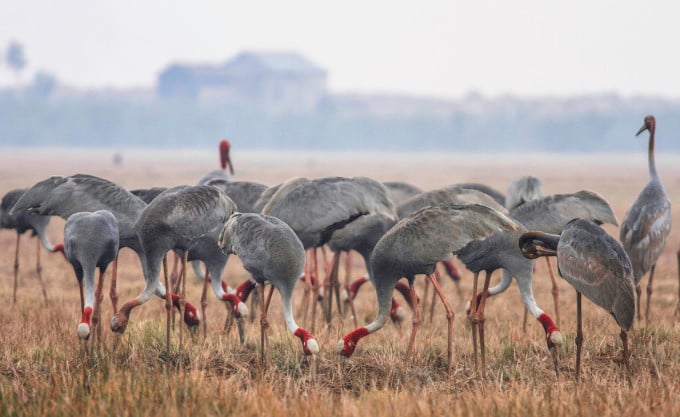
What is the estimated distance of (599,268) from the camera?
20.3 ft

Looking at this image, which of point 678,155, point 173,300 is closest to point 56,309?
point 173,300

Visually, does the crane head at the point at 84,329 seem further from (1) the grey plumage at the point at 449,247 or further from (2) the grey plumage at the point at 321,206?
(2) the grey plumage at the point at 321,206

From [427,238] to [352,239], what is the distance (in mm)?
2395

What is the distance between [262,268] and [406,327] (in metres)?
2.94

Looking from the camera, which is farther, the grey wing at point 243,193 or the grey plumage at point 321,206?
the grey wing at point 243,193

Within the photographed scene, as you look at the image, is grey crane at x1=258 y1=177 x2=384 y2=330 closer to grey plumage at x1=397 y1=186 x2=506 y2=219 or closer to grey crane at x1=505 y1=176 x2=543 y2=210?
grey plumage at x1=397 y1=186 x2=506 y2=219

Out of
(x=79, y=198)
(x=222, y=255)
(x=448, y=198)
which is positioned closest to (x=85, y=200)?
(x=79, y=198)

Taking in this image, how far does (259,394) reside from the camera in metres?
5.84

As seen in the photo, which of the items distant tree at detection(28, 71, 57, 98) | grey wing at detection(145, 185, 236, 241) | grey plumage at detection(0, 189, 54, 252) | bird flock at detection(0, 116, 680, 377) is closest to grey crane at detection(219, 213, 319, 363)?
bird flock at detection(0, 116, 680, 377)

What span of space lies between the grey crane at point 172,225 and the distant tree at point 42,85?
7361 inches

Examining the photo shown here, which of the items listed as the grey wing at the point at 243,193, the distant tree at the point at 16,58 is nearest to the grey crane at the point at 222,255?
the grey wing at the point at 243,193

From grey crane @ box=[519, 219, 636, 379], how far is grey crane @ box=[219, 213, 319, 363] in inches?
82.2

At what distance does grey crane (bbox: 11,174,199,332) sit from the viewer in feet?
26.3

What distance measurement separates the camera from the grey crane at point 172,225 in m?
7.32
